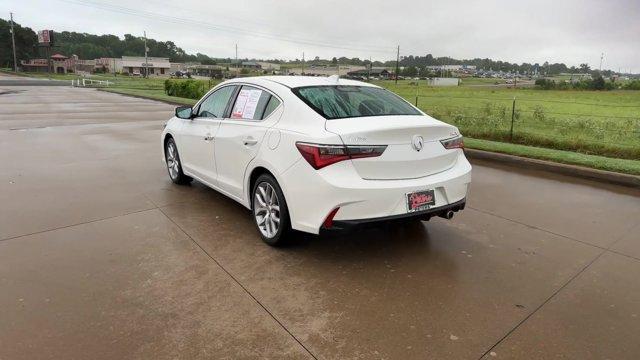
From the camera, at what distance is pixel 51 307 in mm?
3135

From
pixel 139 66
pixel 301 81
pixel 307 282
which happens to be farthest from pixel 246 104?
pixel 139 66

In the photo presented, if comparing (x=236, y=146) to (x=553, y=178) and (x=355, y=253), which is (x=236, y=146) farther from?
(x=553, y=178)

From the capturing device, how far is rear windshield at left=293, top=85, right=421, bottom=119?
4.02 m

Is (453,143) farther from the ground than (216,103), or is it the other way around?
(216,103)

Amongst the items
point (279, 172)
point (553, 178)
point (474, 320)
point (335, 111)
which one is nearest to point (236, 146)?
point (279, 172)

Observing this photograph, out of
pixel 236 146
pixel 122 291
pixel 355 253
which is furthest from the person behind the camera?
pixel 236 146

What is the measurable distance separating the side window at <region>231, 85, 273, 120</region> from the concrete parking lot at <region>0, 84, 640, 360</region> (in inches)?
47.2

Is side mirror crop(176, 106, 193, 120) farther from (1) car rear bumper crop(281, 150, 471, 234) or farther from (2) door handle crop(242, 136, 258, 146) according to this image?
Answer: (1) car rear bumper crop(281, 150, 471, 234)

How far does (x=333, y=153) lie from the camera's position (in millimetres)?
3521

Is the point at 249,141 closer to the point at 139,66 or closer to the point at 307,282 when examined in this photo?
the point at 307,282

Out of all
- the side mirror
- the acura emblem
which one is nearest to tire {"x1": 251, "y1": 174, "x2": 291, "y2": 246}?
the acura emblem

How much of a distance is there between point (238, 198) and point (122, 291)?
1.61 metres

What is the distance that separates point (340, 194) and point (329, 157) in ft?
1.01

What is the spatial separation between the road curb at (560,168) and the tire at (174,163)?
5.70 m
